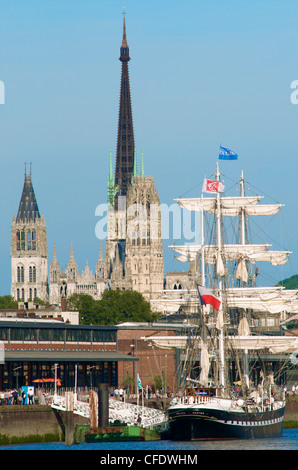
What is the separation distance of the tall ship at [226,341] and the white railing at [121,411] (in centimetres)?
185

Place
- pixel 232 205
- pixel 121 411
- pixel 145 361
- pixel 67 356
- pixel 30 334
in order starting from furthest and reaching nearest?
pixel 145 361
pixel 232 205
pixel 30 334
pixel 67 356
pixel 121 411

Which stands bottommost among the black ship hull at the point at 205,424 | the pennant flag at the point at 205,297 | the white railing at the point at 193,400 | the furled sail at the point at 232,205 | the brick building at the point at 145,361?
the black ship hull at the point at 205,424

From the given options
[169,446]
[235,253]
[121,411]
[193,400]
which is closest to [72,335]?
[235,253]

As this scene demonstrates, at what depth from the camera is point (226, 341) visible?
95.2m

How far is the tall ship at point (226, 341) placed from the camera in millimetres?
82750

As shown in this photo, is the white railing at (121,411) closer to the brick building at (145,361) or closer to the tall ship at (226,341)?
the tall ship at (226,341)

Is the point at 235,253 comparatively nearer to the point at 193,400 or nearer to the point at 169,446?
the point at 193,400

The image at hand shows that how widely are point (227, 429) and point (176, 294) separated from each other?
32572mm

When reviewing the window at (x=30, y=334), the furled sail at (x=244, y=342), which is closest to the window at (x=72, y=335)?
the window at (x=30, y=334)

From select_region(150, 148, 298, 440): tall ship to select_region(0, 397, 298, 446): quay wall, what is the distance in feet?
24.4

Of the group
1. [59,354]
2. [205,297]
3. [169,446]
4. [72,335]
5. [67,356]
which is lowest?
[169,446]

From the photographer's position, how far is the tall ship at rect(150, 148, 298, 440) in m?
82.8

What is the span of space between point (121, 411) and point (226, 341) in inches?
628
